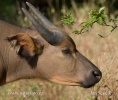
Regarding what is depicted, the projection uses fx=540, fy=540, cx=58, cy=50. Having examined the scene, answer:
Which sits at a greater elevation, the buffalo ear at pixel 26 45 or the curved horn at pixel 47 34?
the curved horn at pixel 47 34

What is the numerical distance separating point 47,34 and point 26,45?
0.32 metres

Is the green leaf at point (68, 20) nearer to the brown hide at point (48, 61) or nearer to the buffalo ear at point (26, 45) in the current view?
the brown hide at point (48, 61)

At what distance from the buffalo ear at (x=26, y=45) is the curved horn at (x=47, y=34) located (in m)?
0.16

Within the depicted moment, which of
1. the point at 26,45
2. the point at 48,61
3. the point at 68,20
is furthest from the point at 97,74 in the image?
the point at 26,45

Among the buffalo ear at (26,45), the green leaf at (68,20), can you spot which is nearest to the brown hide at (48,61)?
the buffalo ear at (26,45)

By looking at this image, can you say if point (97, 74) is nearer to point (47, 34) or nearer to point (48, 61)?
point (48, 61)

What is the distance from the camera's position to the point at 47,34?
7.31m

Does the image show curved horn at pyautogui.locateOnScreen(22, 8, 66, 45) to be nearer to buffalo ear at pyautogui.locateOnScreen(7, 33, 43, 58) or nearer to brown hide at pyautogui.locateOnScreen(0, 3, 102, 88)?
brown hide at pyautogui.locateOnScreen(0, 3, 102, 88)

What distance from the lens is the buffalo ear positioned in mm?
7219

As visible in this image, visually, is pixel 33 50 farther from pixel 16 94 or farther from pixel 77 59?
pixel 16 94

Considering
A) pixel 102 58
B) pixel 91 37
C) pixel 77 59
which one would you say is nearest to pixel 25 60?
pixel 77 59

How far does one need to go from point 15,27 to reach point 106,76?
1707 mm

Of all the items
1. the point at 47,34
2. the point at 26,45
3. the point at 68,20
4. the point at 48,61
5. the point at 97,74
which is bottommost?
the point at 97,74

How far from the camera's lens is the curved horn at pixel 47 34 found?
7105 mm
